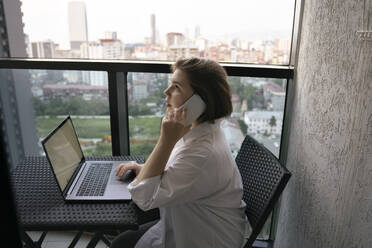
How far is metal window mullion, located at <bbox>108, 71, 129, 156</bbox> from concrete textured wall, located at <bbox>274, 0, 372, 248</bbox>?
1075mm

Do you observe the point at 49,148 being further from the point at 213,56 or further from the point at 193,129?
the point at 213,56

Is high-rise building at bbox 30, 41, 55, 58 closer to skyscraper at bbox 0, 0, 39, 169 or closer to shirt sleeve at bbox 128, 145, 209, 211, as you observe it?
skyscraper at bbox 0, 0, 39, 169

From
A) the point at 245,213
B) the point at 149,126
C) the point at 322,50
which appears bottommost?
the point at 245,213

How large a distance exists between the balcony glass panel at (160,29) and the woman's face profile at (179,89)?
0.68m

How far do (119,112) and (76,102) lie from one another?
0.30 metres

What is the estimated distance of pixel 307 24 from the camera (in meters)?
1.83

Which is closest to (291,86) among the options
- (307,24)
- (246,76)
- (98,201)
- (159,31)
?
(246,76)

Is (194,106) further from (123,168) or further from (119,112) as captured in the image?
(119,112)

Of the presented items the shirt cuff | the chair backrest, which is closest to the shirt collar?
the shirt cuff

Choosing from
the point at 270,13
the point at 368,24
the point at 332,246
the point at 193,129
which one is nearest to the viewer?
the point at 368,24

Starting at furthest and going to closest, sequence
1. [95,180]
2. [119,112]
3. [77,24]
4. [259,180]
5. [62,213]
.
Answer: [119,112] < [77,24] < [95,180] < [259,180] < [62,213]

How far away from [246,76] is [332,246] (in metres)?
1.08

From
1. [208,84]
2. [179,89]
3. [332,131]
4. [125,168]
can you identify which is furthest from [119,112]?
[332,131]

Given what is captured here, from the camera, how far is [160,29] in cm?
214
